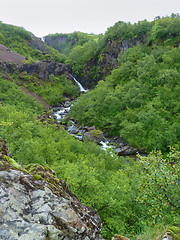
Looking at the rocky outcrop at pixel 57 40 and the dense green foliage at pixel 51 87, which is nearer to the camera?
the dense green foliage at pixel 51 87

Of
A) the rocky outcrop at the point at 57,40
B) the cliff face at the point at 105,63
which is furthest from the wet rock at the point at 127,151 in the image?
the rocky outcrop at the point at 57,40

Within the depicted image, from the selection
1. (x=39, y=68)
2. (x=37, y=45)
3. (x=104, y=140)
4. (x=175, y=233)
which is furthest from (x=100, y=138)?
(x=37, y=45)

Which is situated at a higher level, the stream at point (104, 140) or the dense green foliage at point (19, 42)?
the dense green foliage at point (19, 42)

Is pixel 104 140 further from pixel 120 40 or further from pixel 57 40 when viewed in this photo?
pixel 57 40

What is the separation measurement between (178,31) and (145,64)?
65.1ft

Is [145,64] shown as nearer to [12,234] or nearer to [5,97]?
[5,97]

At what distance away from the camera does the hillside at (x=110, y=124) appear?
836 centimetres

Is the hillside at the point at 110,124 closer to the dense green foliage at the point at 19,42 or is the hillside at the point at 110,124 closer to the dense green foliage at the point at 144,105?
the dense green foliage at the point at 144,105

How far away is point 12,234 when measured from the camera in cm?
381

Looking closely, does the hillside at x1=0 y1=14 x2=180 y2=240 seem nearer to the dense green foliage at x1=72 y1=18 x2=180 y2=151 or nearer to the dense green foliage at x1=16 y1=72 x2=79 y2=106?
the dense green foliage at x1=72 y1=18 x2=180 y2=151

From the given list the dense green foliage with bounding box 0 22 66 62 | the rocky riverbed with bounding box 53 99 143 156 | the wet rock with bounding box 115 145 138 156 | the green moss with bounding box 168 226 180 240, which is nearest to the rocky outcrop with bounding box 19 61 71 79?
the dense green foliage with bounding box 0 22 66 62

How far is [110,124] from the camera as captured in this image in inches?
1737

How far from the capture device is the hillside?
8359mm

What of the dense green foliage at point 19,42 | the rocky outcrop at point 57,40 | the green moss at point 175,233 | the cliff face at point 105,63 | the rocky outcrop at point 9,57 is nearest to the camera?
the green moss at point 175,233
